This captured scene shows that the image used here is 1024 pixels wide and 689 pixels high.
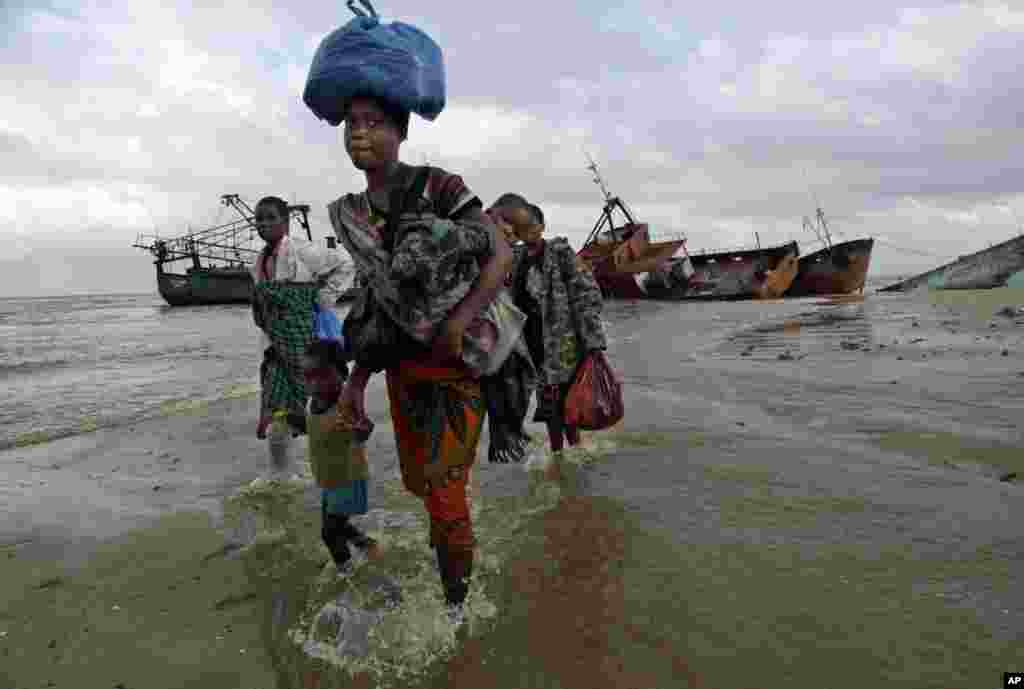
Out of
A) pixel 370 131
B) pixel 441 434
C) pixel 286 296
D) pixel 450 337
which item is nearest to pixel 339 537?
pixel 441 434

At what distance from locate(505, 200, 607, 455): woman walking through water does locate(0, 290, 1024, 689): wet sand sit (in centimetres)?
69

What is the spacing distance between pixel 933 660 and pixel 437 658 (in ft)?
4.91

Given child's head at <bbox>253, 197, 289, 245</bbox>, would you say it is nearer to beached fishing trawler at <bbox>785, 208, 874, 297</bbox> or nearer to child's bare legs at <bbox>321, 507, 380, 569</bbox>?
child's bare legs at <bbox>321, 507, 380, 569</bbox>

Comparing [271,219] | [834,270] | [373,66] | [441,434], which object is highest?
[834,270]

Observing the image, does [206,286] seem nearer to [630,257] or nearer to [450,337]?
[630,257]

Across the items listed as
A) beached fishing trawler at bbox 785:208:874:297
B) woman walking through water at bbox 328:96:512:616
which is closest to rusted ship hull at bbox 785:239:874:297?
beached fishing trawler at bbox 785:208:874:297

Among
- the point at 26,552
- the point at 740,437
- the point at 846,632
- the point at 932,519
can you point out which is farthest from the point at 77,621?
the point at 740,437

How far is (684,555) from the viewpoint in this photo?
2586 mm

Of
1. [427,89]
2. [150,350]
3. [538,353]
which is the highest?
[427,89]

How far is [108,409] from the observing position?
24.5 ft

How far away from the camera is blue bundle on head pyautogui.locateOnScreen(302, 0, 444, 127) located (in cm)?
181

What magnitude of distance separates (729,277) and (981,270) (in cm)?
1062

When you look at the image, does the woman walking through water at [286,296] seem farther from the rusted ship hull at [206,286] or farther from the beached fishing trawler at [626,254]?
the rusted ship hull at [206,286]

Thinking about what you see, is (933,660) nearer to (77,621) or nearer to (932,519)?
(932,519)
